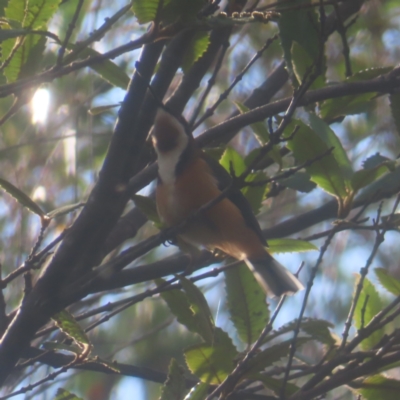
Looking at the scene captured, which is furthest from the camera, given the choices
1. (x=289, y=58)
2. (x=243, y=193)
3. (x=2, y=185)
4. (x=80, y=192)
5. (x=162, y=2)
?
(x=80, y=192)

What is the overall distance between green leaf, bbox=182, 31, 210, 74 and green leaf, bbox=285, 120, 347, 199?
1.18 feet

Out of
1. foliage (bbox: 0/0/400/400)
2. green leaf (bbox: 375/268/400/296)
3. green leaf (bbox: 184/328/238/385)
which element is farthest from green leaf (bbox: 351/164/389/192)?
green leaf (bbox: 184/328/238/385)

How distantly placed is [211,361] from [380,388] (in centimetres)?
51

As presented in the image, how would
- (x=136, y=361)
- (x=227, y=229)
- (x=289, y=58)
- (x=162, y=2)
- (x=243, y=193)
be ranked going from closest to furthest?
(x=162, y=2) → (x=289, y=58) → (x=243, y=193) → (x=227, y=229) → (x=136, y=361)

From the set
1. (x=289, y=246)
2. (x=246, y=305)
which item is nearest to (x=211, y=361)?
(x=246, y=305)

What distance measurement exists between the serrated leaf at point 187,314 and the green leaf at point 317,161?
1.76 ft

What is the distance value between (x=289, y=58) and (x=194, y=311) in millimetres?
825

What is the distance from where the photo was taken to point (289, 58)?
198 centimetres

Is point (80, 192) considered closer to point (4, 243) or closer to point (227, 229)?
point (4, 243)

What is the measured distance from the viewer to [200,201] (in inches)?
104

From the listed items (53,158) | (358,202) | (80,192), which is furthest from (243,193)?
(53,158)

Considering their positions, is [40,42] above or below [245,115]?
above

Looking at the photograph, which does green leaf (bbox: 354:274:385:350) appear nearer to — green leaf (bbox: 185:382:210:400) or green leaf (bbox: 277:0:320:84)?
green leaf (bbox: 185:382:210:400)

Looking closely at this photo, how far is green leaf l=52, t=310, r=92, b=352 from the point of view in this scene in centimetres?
180
